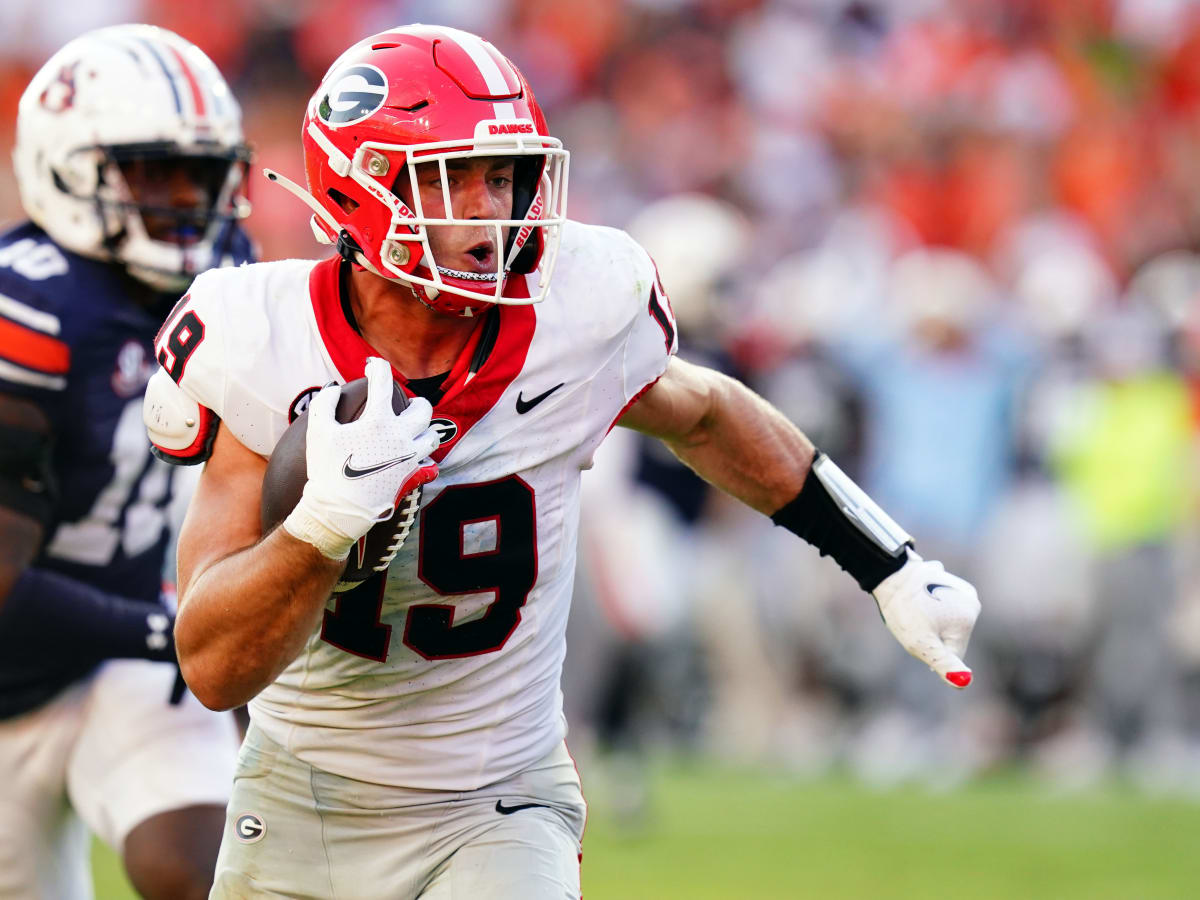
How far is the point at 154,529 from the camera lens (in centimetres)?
371

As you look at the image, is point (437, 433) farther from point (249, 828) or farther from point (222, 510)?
point (249, 828)

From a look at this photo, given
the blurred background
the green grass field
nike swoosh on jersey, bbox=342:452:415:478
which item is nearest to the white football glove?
nike swoosh on jersey, bbox=342:452:415:478

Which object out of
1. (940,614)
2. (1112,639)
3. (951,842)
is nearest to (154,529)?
(940,614)

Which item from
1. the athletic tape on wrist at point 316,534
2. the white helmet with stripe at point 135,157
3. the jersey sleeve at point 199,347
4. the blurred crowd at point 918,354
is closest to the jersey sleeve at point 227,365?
the jersey sleeve at point 199,347

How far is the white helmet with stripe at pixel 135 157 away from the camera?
3.68 meters

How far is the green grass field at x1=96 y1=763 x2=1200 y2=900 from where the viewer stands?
6.06 m

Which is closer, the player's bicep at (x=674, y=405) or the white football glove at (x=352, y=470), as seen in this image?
the white football glove at (x=352, y=470)

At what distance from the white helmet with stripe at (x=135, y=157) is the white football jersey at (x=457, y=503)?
976 millimetres

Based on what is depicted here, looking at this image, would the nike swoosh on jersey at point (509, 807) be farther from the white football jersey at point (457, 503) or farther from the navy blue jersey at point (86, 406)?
the navy blue jersey at point (86, 406)

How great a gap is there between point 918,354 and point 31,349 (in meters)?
5.73

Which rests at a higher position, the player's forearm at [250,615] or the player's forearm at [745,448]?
the player's forearm at [745,448]

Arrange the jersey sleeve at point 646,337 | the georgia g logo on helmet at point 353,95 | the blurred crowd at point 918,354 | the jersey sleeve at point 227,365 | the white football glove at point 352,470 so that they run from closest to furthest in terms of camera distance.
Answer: the white football glove at point 352,470 < the jersey sleeve at point 227,365 < the georgia g logo on helmet at point 353,95 < the jersey sleeve at point 646,337 < the blurred crowd at point 918,354

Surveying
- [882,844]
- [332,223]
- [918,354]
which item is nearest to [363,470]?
[332,223]

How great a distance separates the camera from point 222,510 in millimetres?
2621
